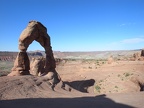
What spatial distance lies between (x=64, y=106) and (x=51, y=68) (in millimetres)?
12613

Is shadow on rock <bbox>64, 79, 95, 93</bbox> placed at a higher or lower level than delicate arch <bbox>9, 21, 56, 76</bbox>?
lower

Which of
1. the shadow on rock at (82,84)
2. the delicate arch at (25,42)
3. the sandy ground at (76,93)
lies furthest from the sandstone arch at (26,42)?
the shadow on rock at (82,84)

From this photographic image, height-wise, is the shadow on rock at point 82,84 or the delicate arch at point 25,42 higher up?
the delicate arch at point 25,42

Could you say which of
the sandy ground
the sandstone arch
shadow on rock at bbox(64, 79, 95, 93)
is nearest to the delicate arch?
the sandstone arch

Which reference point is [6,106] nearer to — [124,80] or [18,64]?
[18,64]

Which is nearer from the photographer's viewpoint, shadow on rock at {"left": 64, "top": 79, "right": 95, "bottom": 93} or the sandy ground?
the sandy ground

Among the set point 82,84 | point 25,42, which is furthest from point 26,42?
point 82,84

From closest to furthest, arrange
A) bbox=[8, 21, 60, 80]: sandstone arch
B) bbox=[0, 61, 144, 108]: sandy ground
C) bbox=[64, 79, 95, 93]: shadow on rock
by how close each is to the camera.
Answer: bbox=[0, 61, 144, 108]: sandy ground < bbox=[8, 21, 60, 80]: sandstone arch < bbox=[64, 79, 95, 93]: shadow on rock

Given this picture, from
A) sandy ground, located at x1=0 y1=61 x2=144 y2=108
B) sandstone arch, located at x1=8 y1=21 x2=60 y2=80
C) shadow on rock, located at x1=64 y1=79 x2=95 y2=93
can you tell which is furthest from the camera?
shadow on rock, located at x1=64 y1=79 x2=95 y2=93

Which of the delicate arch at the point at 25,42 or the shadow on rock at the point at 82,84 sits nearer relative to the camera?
the delicate arch at the point at 25,42

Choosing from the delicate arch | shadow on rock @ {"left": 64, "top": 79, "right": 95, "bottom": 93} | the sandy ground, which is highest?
the delicate arch

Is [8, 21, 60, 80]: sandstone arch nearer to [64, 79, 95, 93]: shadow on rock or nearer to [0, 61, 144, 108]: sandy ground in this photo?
[0, 61, 144, 108]: sandy ground

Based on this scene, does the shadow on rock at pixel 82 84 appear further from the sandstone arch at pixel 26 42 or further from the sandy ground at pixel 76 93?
the sandstone arch at pixel 26 42

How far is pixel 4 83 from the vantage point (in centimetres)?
1469
